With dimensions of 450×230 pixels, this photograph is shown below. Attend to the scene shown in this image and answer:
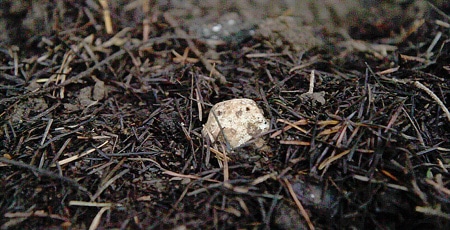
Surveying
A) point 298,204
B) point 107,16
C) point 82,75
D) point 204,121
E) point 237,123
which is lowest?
point 298,204

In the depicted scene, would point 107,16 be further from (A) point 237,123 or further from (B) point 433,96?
(B) point 433,96

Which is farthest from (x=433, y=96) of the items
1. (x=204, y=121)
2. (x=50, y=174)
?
(x=50, y=174)

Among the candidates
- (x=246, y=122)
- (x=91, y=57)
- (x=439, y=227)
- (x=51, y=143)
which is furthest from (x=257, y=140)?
(x=91, y=57)

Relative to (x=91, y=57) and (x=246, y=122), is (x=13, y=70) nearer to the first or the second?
(x=91, y=57)

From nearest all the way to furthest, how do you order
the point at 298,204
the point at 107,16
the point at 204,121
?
the point at 298,204
the point at 204,121
the point at 107,16

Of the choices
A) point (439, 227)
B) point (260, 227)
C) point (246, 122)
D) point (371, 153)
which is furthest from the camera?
point (246, 122)

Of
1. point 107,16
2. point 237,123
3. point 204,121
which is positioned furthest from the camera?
point 107,16

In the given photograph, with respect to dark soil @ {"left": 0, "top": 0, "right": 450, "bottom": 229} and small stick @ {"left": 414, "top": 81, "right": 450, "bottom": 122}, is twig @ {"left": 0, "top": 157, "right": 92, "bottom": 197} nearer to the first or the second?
dark soil @ {"left": 0, "top": 0, "right": 450, "bottom": 229}
